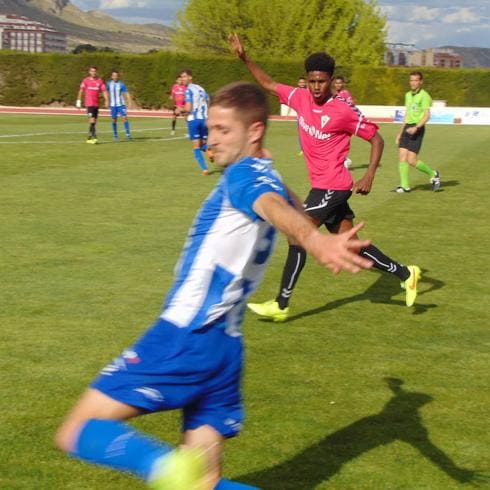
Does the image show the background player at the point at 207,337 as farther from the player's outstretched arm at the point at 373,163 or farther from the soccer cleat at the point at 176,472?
the player's outstretched arm at the point at 373,163

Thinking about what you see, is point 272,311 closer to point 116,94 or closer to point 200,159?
point 200,159

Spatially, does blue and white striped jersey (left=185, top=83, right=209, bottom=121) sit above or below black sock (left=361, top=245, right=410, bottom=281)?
above

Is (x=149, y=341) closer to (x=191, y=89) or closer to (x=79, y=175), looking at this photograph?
(x=79, y=175)

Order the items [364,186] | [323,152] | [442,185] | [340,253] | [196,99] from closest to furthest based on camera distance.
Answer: [340,253], [364,186], [323,152], [442,185], [196,99]

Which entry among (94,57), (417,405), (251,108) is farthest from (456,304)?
(94,57)

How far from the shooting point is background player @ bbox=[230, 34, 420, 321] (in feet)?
26.5

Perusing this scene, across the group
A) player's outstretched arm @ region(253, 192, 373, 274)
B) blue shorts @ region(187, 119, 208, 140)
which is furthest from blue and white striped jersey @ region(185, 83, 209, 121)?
player's outstretched arm @ region(253, 192, 373, 274)

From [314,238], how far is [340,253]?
0.14 metres

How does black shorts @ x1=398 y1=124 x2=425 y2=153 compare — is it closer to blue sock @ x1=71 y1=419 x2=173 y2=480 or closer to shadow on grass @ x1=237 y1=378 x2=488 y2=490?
shadow on grass @ x1=237 y1=378 x2=488 y2=490

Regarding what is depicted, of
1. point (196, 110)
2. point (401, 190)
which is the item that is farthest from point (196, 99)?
point (401, 190)

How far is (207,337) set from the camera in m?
3.54

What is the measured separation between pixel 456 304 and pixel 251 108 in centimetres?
589

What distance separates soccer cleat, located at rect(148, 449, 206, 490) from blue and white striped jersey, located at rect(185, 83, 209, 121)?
18518 mm

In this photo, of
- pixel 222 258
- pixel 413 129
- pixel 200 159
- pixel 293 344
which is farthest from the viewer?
pixel 200 159
